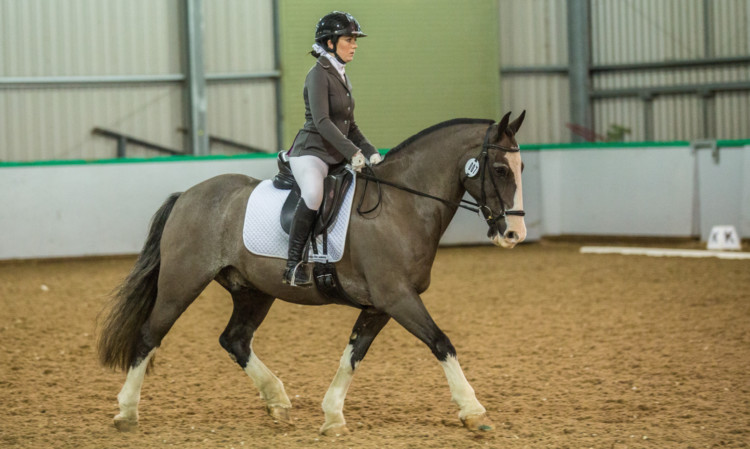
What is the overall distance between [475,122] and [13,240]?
32.0ft

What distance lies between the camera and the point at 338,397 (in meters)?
4.98

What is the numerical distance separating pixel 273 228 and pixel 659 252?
8531mm

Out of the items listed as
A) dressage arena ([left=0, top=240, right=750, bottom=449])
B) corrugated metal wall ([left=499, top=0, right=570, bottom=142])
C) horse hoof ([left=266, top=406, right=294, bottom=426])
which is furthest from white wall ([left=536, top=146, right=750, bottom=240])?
horse hoof ([left=266, top=406, right=294, bottom=426])

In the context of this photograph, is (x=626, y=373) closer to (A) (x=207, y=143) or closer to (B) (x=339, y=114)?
(B) (x=339, y=114)

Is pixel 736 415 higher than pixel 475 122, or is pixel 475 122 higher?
pixel 475 122

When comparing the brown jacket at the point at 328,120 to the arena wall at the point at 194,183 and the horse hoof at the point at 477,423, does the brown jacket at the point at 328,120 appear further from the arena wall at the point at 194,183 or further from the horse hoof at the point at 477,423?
the arena wall at the point at 194,183

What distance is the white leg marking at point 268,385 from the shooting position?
532cm

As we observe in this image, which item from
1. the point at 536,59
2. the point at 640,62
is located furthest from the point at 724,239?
the point at 536,59

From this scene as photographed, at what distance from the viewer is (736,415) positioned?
200 inches

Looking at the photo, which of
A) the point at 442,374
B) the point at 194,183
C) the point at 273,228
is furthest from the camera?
the point at 194,183

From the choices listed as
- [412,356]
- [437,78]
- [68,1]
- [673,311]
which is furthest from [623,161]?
[68,1]

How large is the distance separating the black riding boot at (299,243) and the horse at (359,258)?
0.41 ft

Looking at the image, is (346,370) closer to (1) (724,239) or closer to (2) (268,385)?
(2) (268,385)

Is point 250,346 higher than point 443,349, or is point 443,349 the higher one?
point 443,349
